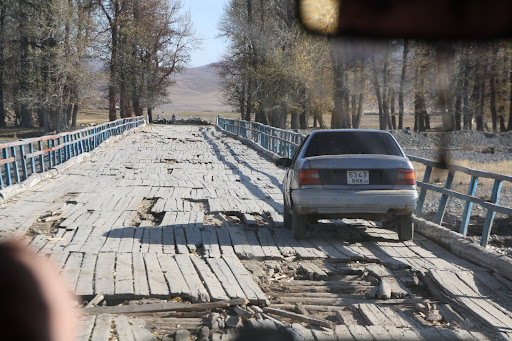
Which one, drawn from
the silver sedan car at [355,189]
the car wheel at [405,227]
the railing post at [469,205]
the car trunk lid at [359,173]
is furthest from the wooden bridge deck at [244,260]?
the car trunk lid at [359,173]

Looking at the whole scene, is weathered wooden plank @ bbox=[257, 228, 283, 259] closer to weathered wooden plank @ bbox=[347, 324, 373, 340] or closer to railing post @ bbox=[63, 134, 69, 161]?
weathered wooden plank @ bbox=[347, 324, 373, 340]

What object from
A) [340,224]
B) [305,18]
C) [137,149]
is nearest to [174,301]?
[340,224]

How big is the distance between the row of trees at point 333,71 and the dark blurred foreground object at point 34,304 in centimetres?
2542

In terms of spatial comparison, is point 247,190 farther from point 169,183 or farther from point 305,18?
point 305,18

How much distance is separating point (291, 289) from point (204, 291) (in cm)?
91

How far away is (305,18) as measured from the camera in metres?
45.7

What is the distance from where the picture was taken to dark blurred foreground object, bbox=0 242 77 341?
15.6 ft

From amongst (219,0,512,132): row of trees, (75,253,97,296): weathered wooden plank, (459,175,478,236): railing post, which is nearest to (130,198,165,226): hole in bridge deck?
(75,253,97,296): weathered wooden plank

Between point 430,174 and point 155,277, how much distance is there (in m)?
5.85

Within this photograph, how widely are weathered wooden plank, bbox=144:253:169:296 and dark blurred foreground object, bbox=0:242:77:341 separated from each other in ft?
2.60

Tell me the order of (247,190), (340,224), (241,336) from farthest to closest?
1. (247,190)
2. (340,224)
3. (241,336)

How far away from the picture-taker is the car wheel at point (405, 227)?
8.96m

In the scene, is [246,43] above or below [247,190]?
above

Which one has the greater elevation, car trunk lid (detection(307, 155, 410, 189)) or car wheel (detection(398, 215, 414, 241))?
car trunk lid (detection(307, 155, 410, 189))
